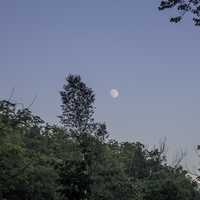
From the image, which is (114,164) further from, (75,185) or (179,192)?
(75,185)

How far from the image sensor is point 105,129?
58.1 meters

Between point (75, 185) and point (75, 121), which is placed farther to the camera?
point (75, 121)

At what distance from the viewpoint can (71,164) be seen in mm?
37031

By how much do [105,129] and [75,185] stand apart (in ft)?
73.7

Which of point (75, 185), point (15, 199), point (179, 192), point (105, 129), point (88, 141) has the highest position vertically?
point (105, 129)

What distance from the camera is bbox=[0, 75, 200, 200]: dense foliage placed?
87.8ft

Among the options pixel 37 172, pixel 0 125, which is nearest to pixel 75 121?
pixel 37 172

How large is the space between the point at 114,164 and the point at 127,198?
197 inches

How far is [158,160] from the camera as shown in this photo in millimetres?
73000

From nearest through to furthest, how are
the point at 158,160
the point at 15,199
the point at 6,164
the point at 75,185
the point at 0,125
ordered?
1. the point at 0,125
2. the point at 6,164
3. the point at 15,199
4. the point at 75,185
5. the point at 158,160

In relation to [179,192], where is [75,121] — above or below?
above

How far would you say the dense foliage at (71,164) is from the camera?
87.8ft

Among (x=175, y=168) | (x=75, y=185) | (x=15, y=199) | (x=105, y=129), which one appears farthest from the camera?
(x=175, y=168)

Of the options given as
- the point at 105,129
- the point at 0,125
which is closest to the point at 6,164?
the point at 0,125
